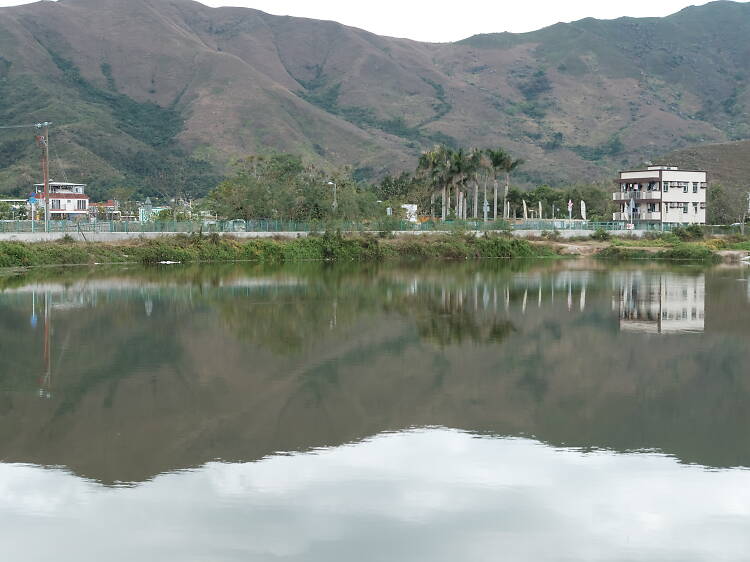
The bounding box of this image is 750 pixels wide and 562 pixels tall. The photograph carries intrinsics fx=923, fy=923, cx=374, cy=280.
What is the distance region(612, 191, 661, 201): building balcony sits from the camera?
98.1m

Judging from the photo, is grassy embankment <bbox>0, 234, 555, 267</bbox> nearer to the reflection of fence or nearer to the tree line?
the reflection of fence

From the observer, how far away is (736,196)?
11944 cm

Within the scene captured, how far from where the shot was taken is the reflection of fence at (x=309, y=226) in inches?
2665

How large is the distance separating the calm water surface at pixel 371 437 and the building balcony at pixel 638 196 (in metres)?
68.4

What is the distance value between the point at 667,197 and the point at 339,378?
83357 millimetres

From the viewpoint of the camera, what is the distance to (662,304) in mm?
38531

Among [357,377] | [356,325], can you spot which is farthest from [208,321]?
[357,377]

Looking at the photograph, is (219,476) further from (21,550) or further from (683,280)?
(683,280)

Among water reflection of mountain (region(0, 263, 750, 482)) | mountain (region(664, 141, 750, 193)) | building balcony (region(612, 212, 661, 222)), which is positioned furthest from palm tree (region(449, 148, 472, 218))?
mountain (region(664, 141, 750, 193))

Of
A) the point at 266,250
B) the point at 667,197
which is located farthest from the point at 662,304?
the point at 667,197

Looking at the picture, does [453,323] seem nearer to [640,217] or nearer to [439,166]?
[439,166]

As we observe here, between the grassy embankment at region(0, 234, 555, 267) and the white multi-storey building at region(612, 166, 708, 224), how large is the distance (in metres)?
23.7

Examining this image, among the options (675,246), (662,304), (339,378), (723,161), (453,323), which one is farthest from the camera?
(723,161)

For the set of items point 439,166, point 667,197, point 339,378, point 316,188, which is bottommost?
point 339,378
